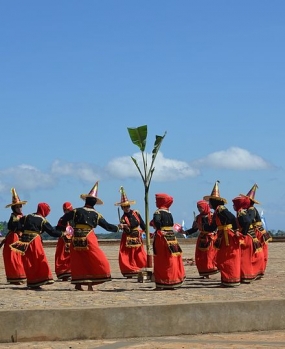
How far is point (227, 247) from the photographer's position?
1577cm

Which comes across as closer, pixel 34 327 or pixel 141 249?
pixel 34 327

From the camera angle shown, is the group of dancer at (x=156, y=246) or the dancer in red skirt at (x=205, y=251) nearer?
the group of dancer at (x=156, y=246)

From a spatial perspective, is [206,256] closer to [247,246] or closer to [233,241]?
[247,246]

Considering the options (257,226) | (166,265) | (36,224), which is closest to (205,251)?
(257,226)

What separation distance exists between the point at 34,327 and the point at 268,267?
41.9 feet

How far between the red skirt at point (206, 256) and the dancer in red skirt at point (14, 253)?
12.0 feet

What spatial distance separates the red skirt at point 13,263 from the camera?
56.1 ft

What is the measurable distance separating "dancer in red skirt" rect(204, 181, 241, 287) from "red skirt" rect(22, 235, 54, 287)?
3.16 metres

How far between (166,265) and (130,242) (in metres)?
4.02

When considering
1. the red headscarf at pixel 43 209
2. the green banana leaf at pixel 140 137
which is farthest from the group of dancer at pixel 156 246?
the green banana leaf at pixel 140 137

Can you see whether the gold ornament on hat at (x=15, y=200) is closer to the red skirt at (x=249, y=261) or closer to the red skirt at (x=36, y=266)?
the red skirt at (x=36, y=266)

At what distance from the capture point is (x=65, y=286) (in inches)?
648

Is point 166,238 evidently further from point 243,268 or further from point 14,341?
point 14,341

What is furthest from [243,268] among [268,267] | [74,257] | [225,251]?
[268,267]
